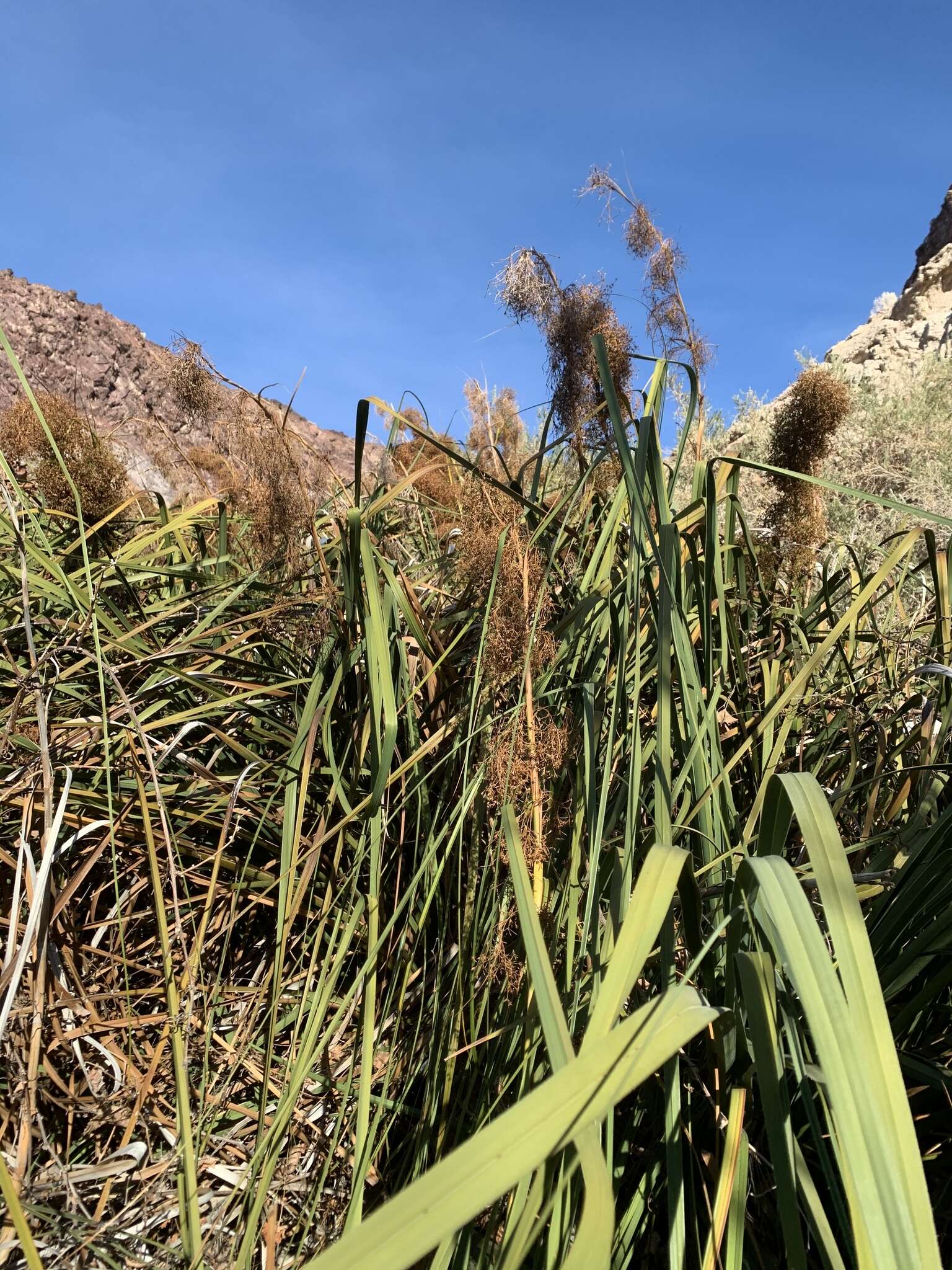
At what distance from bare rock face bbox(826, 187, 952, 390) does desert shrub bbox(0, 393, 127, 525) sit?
10.1m

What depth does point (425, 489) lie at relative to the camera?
6.48 feet

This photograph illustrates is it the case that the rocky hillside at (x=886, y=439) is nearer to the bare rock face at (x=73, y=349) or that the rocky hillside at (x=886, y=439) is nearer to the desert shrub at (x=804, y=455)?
the desert shrub at (x=804, y=455)

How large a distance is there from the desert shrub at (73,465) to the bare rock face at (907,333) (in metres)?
10.1

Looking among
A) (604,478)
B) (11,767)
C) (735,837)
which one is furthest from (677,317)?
(11,767)

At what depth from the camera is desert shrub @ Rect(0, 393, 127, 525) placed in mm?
1400

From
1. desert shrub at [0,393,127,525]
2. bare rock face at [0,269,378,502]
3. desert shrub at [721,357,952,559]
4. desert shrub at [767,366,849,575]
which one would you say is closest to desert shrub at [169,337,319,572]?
desert shrub at [0,393,127,525]

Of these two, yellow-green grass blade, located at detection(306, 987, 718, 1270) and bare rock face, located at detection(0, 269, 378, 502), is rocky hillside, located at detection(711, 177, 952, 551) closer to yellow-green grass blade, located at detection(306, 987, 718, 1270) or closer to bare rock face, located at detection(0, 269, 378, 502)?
yellow-green grass blade, located at detection(306, 987, 718, 1270)

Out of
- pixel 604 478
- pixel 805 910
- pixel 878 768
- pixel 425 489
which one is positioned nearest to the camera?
pixel 805 910

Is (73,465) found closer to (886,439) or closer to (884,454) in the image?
(884,454)

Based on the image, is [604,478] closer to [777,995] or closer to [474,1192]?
[777,995]

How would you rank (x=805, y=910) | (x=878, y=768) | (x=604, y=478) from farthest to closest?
(x=604, y=478) → (x=878, y=768) → (x=805, y=910)

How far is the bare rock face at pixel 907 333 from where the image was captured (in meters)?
10.4

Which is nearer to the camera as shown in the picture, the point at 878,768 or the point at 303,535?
the point at 878,768

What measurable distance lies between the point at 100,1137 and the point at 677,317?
1.60 metres
